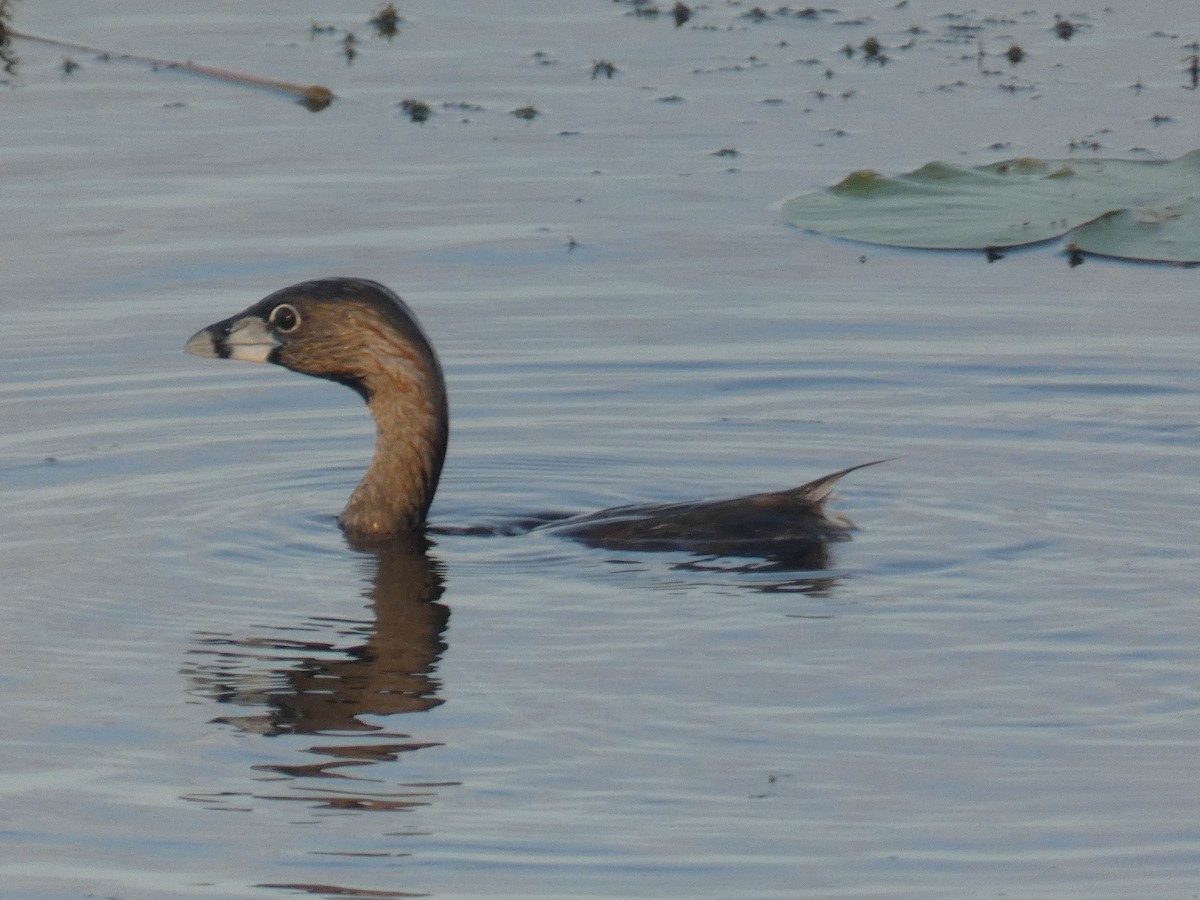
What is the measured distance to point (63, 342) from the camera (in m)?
10.5

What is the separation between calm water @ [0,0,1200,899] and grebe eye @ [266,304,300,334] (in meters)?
0.61

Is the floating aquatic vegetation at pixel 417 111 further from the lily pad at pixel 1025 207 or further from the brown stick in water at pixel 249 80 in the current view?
the lily pad at pixel 1025 207

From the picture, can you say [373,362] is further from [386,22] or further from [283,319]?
[386,22]

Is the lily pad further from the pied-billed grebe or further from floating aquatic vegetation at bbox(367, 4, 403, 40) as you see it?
floating aquatic vegetation at bbox(367, 4, 403, 40)

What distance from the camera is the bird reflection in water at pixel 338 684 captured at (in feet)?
20.0

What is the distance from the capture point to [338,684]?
681cm

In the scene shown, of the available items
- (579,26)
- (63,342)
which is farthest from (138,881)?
(579,26)

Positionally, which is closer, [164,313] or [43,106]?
[164,313]

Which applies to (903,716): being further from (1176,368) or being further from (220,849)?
(1176,368)

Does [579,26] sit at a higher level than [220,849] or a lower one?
higher

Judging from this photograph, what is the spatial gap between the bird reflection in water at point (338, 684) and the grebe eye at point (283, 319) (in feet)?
4.03

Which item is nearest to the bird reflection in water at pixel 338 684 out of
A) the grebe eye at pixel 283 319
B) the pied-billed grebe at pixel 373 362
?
the pied-billed grebe at pixel 373 362

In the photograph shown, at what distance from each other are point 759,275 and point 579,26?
5.91 metres

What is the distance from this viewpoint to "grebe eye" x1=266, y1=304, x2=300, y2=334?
8.56 metres
